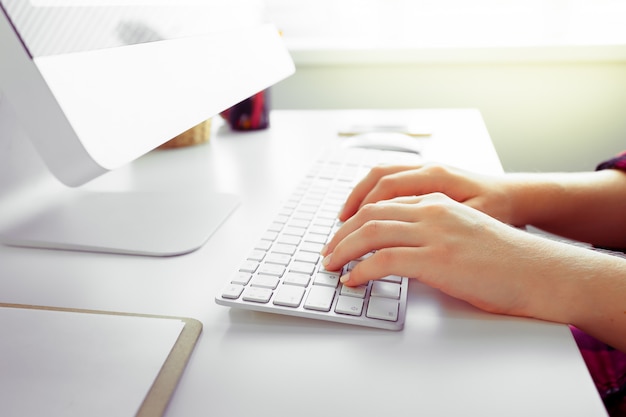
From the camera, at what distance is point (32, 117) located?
365 millimetres

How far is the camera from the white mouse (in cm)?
79

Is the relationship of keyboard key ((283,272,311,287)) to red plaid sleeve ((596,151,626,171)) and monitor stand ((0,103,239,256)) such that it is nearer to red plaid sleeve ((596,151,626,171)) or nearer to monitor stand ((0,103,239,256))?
monitor stand ((0,103,239,256))

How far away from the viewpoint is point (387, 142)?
798mm

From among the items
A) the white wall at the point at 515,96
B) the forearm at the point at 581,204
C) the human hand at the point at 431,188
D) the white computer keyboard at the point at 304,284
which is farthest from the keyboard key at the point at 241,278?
the white wall at the point at 515,96

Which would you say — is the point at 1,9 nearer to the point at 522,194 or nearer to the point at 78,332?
the point at 78,332

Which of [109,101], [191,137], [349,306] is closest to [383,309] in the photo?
[349,306]

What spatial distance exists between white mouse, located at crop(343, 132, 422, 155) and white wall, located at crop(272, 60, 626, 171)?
24.6 inches

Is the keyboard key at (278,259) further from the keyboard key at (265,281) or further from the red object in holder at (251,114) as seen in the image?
the red object in holder at (251,114)

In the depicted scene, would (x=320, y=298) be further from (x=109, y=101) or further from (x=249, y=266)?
(x=109, y=101)

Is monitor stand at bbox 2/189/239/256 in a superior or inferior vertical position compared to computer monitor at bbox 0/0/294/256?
inferior

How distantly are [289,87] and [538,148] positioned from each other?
692 mm

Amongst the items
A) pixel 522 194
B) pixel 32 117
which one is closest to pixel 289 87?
pixel 522 194

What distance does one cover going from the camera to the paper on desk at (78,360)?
294 millimetres

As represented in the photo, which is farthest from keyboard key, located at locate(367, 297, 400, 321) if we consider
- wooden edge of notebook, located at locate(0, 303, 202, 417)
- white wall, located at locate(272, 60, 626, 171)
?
white wall, located at locate(272, 60, 626, 171)
